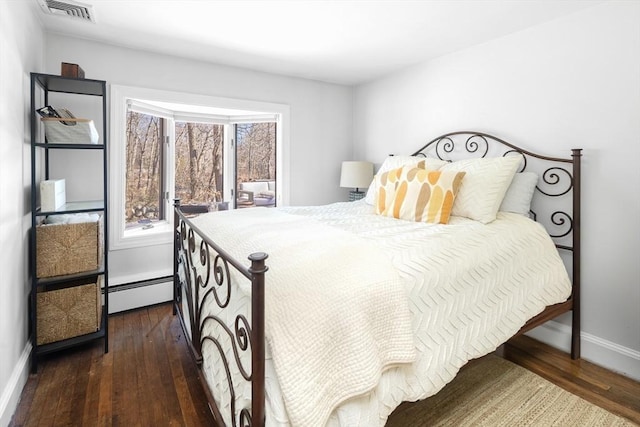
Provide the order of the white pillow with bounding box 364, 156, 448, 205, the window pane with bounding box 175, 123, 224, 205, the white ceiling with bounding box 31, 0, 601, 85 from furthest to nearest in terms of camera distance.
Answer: the window pane with bounding box 175, 123, 224, 205, the white pillow with bounding box 364, 156, 448, 205, the white ceiling with bounding box 31, 0, 601, 85

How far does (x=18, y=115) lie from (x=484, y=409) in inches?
118

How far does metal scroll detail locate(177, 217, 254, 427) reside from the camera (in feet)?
3.63

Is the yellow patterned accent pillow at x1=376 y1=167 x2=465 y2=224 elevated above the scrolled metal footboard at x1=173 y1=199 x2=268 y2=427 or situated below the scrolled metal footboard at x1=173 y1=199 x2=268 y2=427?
above

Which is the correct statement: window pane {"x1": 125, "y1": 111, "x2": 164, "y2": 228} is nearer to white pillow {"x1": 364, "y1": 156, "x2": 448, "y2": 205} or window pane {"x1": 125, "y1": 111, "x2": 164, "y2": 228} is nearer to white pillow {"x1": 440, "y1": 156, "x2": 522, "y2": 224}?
white pillow {"x1": 364, "y1": 156, "x2": 448, "y2": 205}

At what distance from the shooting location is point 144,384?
1897mm

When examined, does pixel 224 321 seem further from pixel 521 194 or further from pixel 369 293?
pixel 521 194

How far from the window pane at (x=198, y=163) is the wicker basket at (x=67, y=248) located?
144 cm

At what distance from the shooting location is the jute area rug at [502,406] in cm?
162

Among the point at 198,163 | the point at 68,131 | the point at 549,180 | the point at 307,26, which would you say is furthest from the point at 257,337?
the point at 198,163

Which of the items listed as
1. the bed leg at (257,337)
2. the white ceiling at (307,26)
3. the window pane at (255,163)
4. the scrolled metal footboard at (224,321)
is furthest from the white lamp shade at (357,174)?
the bed leg at (257,337)

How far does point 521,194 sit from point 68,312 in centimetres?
316

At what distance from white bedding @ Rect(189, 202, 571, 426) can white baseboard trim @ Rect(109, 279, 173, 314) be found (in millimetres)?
1698

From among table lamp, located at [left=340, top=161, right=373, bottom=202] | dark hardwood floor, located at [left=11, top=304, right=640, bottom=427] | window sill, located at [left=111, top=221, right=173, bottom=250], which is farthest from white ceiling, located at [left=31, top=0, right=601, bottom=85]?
dark hardwood floor, located at [left=11, top=304, right=640, bottom=427]

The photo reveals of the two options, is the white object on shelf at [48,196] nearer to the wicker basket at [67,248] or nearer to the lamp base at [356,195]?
the wicker basket at [67,248]
